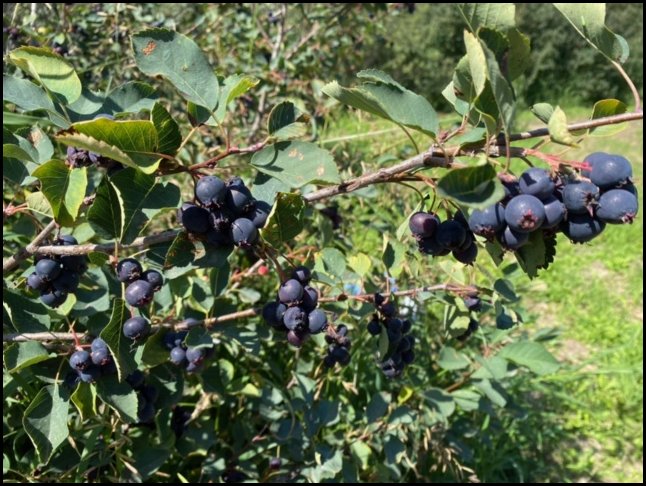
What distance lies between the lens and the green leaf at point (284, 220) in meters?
0.83

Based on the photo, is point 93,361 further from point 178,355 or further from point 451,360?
point 451,360

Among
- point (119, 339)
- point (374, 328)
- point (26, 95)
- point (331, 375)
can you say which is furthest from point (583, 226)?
point (331, 375)

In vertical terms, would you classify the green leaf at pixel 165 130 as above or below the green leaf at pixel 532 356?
above

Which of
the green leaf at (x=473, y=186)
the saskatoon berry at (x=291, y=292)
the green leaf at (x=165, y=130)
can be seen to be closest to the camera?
the green leaf at (x=473, y=186)

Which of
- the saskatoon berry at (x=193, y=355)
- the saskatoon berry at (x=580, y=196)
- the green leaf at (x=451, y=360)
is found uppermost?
the saskatoon berry at (x=580, y=196)

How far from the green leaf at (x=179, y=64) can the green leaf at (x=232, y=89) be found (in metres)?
0.02

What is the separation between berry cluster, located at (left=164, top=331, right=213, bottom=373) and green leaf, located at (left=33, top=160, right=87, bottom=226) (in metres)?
0.38

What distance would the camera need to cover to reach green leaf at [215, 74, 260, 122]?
83cm

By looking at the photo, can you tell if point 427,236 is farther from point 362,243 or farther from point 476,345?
point 362,243

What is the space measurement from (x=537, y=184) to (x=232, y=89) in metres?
0.45

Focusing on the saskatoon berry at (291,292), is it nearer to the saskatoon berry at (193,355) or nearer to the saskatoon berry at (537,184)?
the saskatoon berry at (193,355)

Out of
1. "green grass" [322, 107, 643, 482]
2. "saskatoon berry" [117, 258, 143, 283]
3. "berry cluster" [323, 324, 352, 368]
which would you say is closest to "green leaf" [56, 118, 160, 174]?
"saskatoon berry" [117, 258, 143, 283]

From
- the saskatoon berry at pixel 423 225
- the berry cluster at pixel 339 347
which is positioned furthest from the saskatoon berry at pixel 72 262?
the saskatoon berry at pixel 423 225

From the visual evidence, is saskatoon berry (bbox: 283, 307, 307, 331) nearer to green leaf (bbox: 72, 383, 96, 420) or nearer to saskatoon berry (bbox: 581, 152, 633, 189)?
green leaf (bbox: 72, 383, 96, 420)
